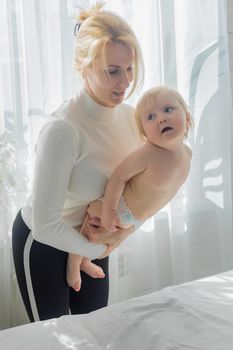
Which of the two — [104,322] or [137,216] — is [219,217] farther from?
[104,322]

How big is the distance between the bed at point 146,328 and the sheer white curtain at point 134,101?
649 mm

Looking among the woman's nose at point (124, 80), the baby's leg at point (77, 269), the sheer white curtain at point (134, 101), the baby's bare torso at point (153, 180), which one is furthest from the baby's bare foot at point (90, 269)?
the woman's nose at point (124, 80)

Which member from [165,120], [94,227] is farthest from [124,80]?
[94,227]

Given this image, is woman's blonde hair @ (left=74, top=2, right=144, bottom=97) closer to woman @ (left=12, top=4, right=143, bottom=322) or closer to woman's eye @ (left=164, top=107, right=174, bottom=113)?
woman @ (left=12, top=4, right=143, bottom=322)

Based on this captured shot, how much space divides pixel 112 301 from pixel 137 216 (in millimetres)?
707

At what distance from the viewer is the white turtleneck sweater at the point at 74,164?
→ 1.08 metres

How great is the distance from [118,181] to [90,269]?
30 centimetres

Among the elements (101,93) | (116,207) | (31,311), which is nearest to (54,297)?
(31,311)

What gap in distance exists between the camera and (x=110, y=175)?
1.19m

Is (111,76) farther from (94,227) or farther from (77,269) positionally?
(77,269)

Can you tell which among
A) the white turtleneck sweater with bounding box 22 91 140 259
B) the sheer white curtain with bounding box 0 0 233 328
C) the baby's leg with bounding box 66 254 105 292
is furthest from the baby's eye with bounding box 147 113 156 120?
the sheer white curtain with bounding box 0 0 233 328

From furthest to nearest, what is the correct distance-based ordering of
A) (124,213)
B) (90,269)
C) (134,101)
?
(134,101) → (90,269) → (124,213)

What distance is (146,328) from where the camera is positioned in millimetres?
927

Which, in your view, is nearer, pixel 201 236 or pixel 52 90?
pixel 52 90
